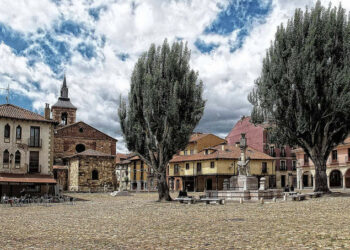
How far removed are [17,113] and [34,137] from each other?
2553 mm

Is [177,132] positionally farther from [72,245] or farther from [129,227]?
[72,245]

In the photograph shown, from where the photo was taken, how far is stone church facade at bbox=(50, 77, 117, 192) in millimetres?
48188

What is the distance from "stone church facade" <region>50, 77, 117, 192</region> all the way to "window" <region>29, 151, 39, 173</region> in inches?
251

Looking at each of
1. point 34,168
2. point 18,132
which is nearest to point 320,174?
point 34,168

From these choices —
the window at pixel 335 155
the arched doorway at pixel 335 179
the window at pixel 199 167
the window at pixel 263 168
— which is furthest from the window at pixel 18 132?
the arched doorway at pixel 335 179

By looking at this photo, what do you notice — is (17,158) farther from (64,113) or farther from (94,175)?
(64,113)

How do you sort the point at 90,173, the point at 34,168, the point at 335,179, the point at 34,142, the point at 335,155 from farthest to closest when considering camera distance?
the point at 335,179 < the point at 90,173 < the point at 335,155 < the point at 34,142 < the point at 34,168

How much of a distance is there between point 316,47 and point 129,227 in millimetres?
19047

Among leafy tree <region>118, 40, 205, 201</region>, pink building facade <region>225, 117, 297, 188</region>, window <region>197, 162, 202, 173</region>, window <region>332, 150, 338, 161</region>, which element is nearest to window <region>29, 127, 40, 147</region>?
leafy tree <region>118, 40, 205, 201</region>

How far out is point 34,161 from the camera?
3241 cm

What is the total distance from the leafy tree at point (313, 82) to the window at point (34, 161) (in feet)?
64.7

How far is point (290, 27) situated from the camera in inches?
1029

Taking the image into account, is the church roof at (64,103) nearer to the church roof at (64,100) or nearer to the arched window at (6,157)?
the church roof at (64,100)

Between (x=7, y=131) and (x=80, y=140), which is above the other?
(x=80, y=140)
